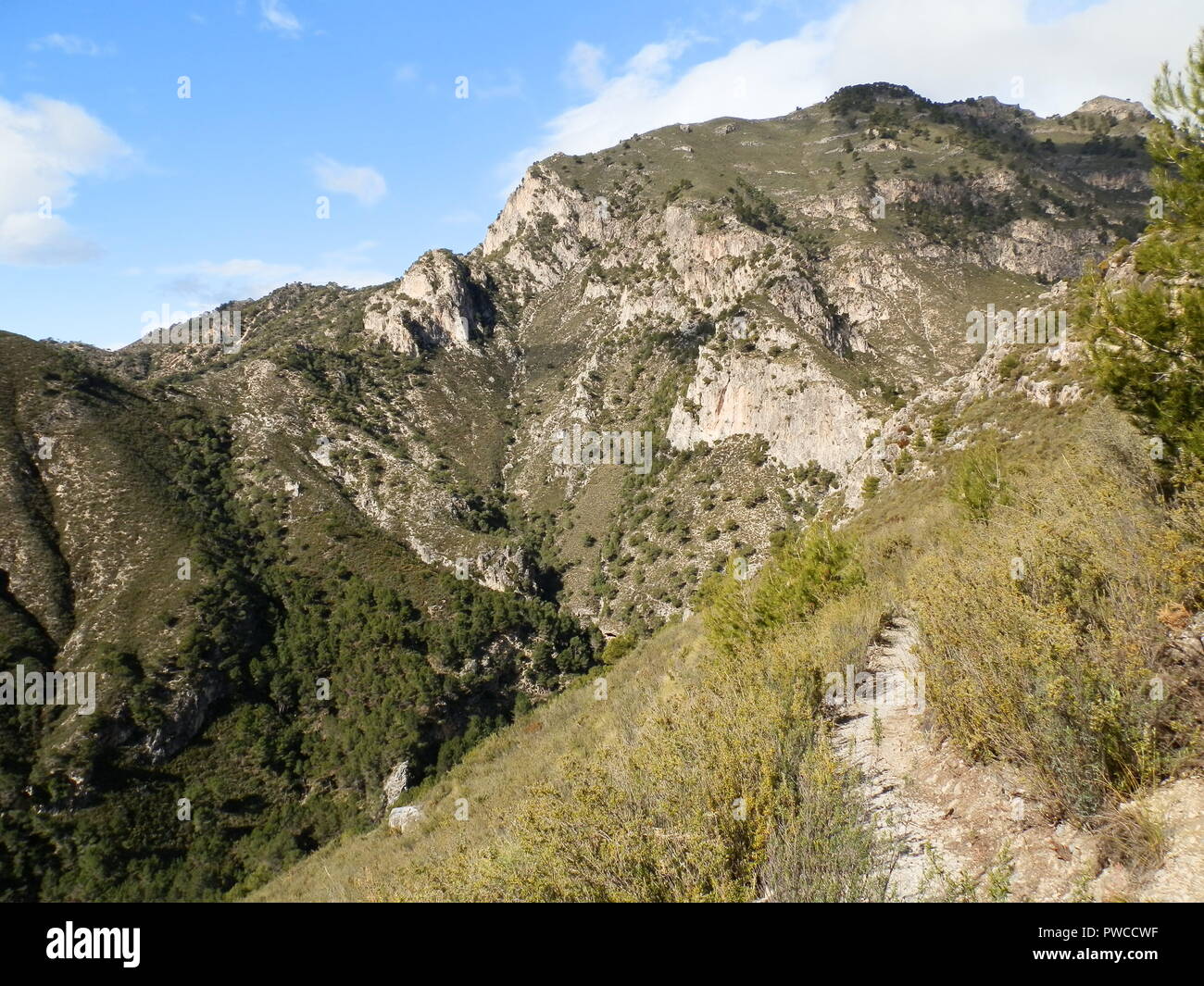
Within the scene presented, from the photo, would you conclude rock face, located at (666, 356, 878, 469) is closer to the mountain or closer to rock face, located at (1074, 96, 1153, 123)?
the mountain

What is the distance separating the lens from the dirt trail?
9.70 feet

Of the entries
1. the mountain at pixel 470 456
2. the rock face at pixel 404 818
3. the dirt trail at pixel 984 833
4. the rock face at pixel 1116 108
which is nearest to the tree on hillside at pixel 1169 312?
the dirt trail at pixel 984 833

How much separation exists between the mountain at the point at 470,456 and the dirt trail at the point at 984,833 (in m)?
7.58

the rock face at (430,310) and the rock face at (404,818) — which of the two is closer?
the rock face at (404,818)

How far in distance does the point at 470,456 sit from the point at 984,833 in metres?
83.2

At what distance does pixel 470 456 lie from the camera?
275ft

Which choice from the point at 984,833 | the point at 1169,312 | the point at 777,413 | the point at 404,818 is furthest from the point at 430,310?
the point at 984,833

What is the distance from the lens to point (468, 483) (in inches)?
3115

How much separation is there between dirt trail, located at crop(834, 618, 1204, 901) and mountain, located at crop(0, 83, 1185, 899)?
7.58 metres

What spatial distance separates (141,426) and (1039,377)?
78.0 metres

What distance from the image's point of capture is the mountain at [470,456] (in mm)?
40781

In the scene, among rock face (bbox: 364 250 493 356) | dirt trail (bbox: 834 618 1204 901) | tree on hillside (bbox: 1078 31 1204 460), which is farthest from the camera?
rock face (bbox: 364 250 493 356)

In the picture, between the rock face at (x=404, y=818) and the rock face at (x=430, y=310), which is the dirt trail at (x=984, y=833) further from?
the rock face at (x=430, y=310)

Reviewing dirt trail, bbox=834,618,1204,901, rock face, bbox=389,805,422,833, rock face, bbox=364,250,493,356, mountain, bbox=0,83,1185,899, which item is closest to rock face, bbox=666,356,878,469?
mountain, bbox=0,83,1185,899
